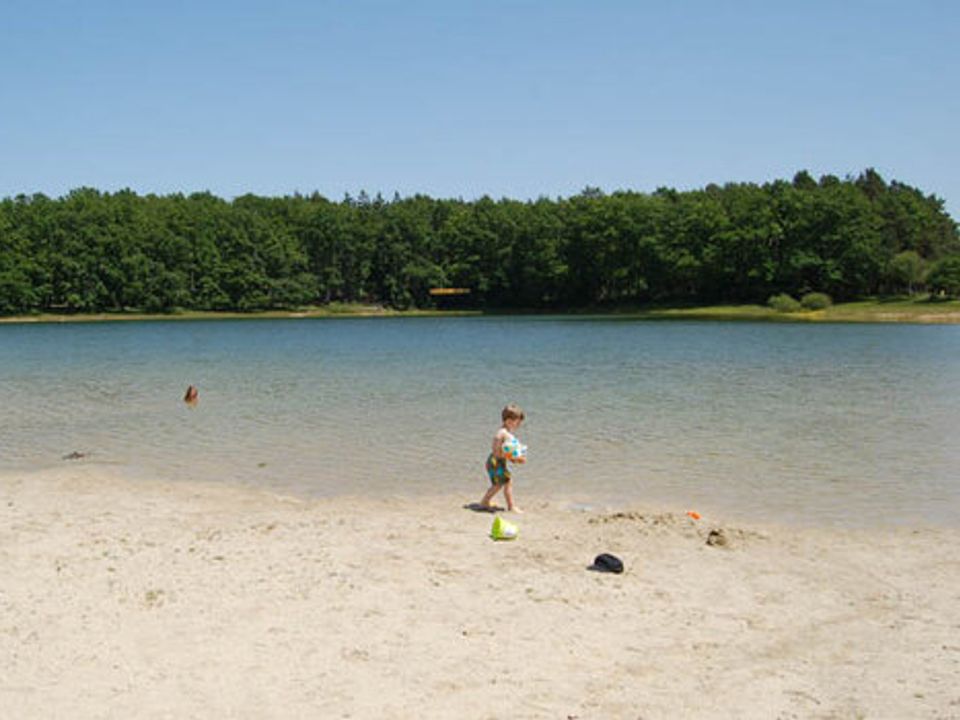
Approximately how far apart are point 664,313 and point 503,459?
83.5 meters

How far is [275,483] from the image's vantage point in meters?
14.7

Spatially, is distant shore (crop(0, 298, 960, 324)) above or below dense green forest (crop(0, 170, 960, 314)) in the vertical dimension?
below

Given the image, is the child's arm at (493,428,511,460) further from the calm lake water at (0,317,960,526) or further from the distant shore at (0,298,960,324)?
the distant shore at (0,298,960,324)

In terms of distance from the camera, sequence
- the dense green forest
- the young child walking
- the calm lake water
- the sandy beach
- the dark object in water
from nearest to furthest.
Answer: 1. the sandy beach
2. the dark object in water
3. the young child walking
4. the calm lake water
5. the dense green forest

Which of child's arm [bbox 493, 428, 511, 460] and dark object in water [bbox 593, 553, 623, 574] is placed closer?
dark object in water [bbox 593, 553, 623, 574]

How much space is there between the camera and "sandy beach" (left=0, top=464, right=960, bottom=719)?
619 centimetres

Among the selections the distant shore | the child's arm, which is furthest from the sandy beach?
the distant shore

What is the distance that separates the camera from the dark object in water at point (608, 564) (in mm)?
9156

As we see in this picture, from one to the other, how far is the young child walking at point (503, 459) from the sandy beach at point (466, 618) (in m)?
0.45

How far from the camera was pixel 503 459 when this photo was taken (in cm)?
1196

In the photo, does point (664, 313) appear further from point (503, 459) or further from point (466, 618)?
point (466, 618)

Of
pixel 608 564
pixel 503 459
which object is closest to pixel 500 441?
pixel 503 459

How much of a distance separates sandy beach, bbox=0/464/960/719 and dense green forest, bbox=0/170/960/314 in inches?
3102

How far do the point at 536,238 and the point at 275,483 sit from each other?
98.9m
